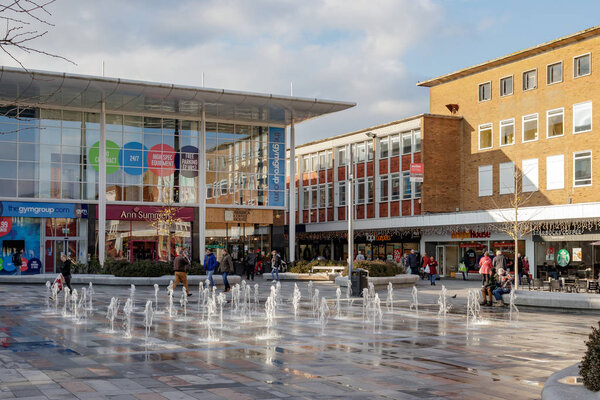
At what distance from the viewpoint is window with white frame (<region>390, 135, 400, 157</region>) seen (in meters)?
57.1

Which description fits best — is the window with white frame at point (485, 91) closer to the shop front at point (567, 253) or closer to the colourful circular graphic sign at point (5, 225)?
the shop front at point (567, 253)

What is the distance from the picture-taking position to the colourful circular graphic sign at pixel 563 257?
42750 mm

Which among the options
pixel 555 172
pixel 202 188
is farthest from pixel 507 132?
pixel 202 188

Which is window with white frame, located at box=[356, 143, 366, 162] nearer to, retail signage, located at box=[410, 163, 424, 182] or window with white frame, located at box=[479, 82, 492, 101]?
retail signage, located at box=[410, 163, 424, 182]

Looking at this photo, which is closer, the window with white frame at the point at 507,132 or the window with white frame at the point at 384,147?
the window with white frame at the point at 507,132

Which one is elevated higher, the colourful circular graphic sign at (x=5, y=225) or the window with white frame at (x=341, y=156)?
the window with white frame at (x=341, y=156)

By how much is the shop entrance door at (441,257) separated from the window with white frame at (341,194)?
1277 cm

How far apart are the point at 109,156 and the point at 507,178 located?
27.1m

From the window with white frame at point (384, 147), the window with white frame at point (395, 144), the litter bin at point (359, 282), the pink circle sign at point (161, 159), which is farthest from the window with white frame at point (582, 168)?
the pink circle sign at point (161, 159)

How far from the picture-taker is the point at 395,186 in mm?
57469

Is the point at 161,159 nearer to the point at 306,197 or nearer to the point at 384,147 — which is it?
the point at 384,147

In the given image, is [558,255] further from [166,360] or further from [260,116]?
[166,360]

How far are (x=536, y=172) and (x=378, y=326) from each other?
32.7 metres

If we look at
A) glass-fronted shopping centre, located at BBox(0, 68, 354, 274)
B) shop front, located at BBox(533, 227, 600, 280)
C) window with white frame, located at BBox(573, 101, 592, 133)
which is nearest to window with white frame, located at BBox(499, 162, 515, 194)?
shop front, located at BBox(533, 227, 600, 280)
